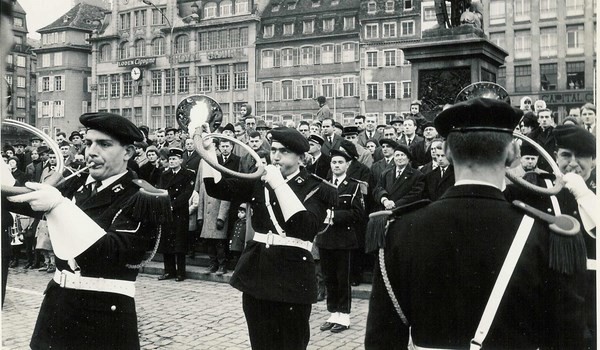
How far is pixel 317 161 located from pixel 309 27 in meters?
53.9

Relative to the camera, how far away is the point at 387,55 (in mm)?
57906

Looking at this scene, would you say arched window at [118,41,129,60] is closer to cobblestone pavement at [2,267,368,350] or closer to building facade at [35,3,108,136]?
building facade at [35,3,108,136]

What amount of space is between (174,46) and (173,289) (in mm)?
63011

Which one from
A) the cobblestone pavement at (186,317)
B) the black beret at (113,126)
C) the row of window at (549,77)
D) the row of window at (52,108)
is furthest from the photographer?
the row of window at (52,108)

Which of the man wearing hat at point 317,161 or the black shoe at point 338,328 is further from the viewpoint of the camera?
the man wearing hat at point 317,161

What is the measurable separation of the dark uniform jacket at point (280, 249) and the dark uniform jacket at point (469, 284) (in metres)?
2.40

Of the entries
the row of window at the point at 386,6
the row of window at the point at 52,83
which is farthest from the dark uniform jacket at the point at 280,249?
the row of window at the point at 52,83

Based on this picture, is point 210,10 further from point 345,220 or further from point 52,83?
point 345,220

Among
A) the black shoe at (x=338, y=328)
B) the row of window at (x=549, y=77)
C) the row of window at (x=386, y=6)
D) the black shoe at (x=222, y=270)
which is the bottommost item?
the black shoe at (x=338, y=328)

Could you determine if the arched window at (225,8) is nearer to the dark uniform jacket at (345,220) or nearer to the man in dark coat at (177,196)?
the man in dark coat at (177,196)

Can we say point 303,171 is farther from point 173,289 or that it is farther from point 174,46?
point 174,46

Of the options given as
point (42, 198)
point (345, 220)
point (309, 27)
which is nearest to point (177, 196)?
point (345, 220)

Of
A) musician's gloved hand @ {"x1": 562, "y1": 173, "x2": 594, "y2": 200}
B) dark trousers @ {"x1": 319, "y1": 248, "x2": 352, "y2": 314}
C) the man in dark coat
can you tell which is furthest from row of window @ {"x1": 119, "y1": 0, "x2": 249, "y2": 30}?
musician's gloved hand @ {"x1": 562, "y1": 173, "x2": 594, "y2": 200}

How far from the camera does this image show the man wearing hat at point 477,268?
2.46 metres
